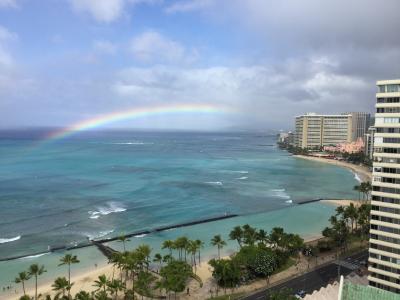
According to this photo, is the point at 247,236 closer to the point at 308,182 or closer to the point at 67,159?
the point at 308,182

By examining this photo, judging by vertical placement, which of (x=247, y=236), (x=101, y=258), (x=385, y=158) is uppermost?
(x=385, y=158)

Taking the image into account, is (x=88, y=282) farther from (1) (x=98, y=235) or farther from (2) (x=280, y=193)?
(2) (x=280, y=193)

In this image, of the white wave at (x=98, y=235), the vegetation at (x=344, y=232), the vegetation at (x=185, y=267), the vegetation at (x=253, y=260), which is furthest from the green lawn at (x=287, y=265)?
the white wave at (x=98, y=235)

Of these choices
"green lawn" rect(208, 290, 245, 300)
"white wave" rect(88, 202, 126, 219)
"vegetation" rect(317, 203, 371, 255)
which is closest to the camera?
"green lawn" rect(208, 290, 245, 300)

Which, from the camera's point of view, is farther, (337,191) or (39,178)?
(39,178)

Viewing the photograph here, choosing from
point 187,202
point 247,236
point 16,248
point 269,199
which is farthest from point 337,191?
point 16,248

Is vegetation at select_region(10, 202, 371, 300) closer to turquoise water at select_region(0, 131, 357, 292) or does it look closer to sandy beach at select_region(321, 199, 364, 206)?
turquoise water at select_region(0, 131, 357, 292)

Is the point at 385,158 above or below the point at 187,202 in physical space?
above

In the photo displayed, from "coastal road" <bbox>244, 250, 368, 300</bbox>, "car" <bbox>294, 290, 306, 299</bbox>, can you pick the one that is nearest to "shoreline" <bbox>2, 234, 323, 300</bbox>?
"coastal road" <bbox>244, 250, 368, 300</bbox>
